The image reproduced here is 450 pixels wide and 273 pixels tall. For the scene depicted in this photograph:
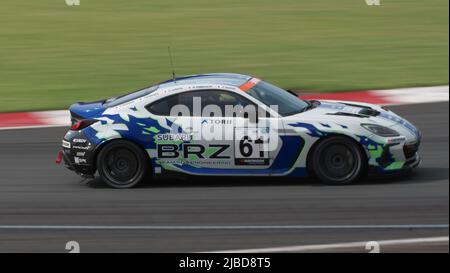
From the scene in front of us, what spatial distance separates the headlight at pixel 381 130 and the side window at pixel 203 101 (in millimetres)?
1287

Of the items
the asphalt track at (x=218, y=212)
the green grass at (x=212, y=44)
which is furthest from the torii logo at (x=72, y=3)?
the asphalt track at (x=218, y=212)

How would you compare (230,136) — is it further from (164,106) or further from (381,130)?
(381,130)

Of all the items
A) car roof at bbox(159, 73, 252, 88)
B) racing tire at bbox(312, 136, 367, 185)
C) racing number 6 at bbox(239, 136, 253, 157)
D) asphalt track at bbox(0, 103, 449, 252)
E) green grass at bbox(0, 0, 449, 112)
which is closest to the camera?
asphalt track at bbox(0, 103, 449, 252)

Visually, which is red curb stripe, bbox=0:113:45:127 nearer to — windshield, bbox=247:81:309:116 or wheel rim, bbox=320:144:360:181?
windshield, bbox=247:81:309:116

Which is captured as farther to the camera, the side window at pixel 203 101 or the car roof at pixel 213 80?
the car roof at pixel 213 80

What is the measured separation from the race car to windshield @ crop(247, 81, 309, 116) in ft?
0.05

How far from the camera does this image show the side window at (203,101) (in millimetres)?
10062

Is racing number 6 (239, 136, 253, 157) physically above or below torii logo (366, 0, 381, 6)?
below

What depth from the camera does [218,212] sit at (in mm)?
9281

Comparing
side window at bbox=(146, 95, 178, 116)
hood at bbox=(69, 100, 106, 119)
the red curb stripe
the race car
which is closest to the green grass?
the red curb stripe

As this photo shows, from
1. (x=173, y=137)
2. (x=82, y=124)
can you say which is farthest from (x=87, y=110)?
(x=173, y=137)

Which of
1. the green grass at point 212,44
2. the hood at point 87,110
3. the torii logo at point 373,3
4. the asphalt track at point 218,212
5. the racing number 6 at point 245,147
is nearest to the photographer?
the asphalt track at point 218,212

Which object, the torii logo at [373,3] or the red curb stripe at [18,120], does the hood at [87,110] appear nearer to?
the red curb stripe at [18,120]

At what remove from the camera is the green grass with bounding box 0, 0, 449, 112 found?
16.8 m
